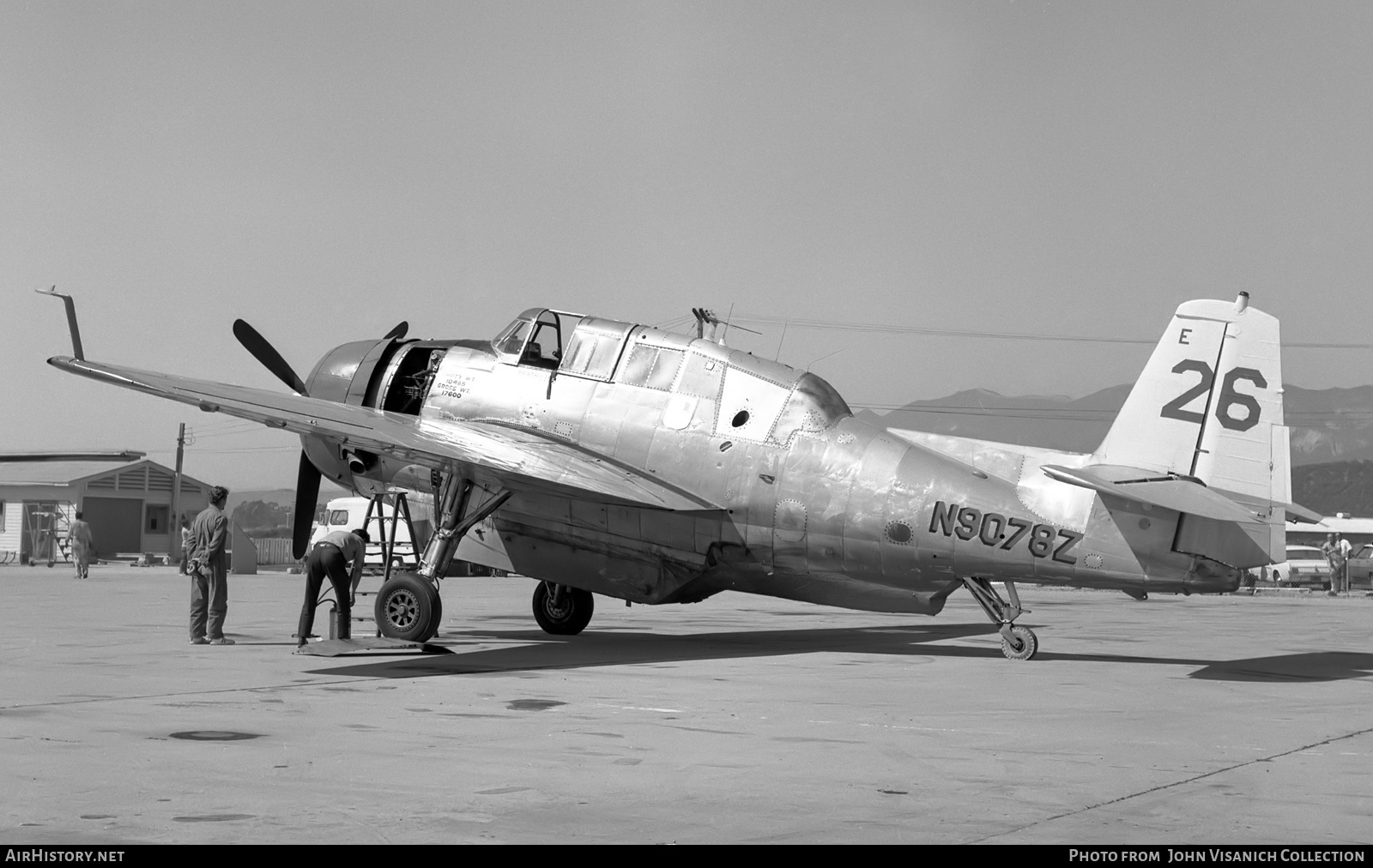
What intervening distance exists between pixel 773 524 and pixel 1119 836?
9812 millimetres

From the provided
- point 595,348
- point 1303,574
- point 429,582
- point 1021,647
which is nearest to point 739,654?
point 1021,647

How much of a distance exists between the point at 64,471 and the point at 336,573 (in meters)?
55.3

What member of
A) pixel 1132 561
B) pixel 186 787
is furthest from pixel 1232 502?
pixel 186 787

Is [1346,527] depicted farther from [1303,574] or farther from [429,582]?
[429,582]

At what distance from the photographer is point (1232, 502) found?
44.2ft

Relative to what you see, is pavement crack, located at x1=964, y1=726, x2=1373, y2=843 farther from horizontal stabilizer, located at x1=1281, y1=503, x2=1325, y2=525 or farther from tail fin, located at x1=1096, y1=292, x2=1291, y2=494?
tail fin, located at x1=1096, y1=292, x2=1291, y2=494

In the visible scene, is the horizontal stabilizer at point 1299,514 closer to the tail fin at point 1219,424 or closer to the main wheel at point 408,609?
the tail fin at point 1219,424

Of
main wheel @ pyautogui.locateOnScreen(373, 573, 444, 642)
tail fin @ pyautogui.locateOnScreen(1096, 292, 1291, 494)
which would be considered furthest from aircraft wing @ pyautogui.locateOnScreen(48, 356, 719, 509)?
tail fin @ pyautogui.locateOnScreen(1096, 292, 1291, 494)

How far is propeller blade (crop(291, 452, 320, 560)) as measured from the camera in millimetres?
19078

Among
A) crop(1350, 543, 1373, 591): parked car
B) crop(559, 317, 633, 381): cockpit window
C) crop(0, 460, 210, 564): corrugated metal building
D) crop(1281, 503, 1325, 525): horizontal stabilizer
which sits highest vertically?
crop(559, 317, 633, 381): cockpit window

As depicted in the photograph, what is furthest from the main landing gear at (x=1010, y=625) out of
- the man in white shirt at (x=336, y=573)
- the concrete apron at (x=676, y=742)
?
the man in white shirt at (x=336, y=573)

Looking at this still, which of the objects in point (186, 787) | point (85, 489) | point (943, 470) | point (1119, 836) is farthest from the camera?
point (85, 489)

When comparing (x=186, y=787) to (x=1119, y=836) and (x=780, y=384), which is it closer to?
(x=1119, y=836)

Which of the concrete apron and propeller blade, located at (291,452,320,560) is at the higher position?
propeller blade, located at (291,452,320,560)
